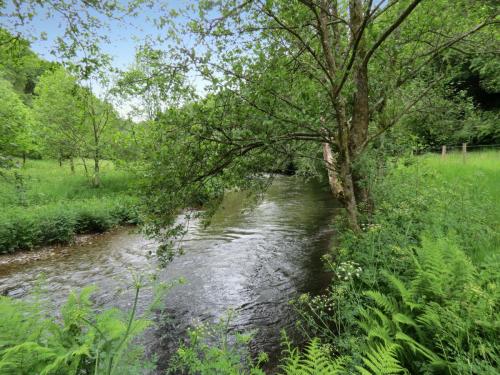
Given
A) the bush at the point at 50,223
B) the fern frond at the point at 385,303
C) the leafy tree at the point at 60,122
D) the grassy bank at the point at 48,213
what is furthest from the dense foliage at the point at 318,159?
the leafy tree at the point at 60,122

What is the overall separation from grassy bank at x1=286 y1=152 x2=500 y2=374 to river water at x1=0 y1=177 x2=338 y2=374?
1.86 metres

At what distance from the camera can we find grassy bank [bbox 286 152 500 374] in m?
2.64

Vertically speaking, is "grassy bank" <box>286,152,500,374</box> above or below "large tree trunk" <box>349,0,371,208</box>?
below

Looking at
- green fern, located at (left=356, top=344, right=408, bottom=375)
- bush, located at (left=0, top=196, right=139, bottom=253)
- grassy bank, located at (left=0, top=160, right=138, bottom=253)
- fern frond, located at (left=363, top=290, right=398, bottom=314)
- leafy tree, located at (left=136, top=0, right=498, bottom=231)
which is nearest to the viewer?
green fern, located at (left=356, top=344, right=408, bottom=375)

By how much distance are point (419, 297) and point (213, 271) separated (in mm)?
6234

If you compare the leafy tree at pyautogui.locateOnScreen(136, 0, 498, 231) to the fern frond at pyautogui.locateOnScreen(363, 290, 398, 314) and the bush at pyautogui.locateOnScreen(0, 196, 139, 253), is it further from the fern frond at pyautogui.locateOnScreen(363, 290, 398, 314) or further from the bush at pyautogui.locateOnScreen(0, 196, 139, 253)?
the bush at pyautogui.locateOnScreen(0, 196, 139, 253)

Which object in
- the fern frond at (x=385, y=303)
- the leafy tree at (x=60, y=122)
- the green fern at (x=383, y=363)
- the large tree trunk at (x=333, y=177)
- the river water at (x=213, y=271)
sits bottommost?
the river water at (x=213, y=271)

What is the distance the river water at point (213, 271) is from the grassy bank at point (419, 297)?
186 centimetres

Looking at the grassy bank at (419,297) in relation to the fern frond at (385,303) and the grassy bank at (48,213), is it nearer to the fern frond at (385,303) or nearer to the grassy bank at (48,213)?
the fern frond at (385,303)

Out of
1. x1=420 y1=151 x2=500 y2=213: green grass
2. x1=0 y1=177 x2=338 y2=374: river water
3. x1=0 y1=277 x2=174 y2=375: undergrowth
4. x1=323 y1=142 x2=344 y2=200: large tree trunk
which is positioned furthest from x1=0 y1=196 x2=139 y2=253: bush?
x1=420 y1=151 x2=500 y2=213: green grass

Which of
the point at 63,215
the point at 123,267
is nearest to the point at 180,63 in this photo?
the point at 123,267

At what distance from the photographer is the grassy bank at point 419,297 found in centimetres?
264

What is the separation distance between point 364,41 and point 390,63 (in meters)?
1.91

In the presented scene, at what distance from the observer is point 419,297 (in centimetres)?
341
